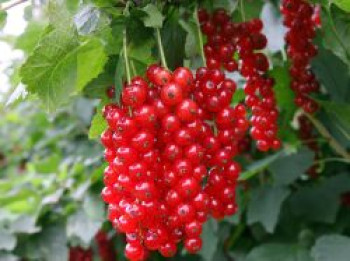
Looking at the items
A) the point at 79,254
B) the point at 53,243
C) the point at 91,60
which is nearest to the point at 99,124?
the point at 91,60

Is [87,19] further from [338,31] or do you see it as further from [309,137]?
[309,137]

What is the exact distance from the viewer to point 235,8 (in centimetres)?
155

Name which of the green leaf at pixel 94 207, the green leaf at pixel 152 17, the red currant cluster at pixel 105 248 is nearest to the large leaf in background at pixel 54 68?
the green leaf at pixel 152 17

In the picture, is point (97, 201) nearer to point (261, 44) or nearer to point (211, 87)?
point (261, 44)

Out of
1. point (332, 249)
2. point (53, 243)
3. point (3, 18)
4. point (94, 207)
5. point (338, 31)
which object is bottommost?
point (332, 249)

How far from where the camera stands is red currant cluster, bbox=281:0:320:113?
143 cm

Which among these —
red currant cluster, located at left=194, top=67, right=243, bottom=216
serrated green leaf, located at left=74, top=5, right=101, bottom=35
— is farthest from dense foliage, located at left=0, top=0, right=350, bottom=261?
red currant cluster, located at left=194, top=67, right=243, bottom=216

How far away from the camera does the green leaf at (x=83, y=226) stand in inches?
87.0

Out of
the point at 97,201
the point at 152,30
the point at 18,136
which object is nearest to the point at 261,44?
the point at 152,30

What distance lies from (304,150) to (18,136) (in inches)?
121

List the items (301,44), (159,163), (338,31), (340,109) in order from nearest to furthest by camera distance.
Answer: (159,163)
(338,31)
(301,44)
(340,109)

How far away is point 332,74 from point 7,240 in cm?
156

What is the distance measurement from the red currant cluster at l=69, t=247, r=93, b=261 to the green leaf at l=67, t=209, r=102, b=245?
0.32 metres

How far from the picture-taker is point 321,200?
2.21 m
